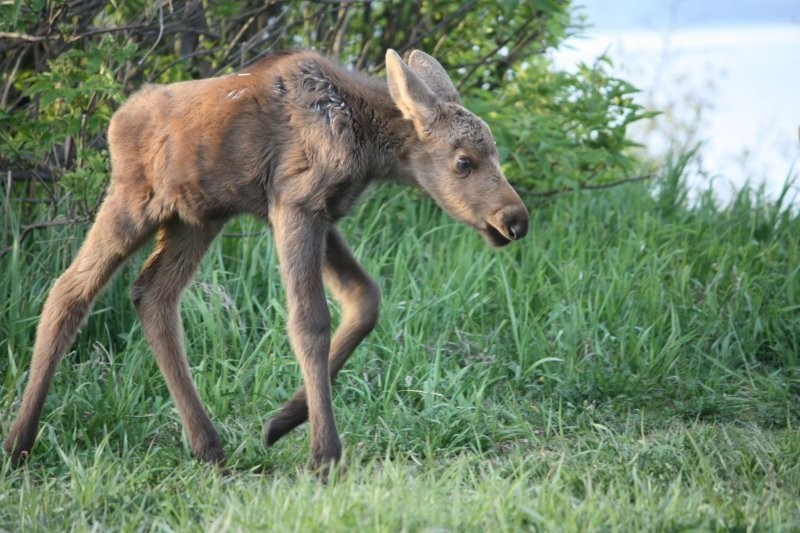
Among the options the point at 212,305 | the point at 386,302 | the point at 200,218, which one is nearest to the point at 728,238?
the point at 386,302

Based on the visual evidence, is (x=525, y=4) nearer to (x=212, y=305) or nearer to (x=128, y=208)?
(x=212, y=305)

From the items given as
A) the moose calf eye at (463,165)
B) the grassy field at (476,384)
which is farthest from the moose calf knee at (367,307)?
the moose calf eye at (463,165)

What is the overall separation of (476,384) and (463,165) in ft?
4.59

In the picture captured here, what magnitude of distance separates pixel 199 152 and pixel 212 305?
148cm

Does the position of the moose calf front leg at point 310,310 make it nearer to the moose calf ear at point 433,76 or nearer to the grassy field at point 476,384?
the grassy field at point 476,384

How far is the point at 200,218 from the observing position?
15.9 ft

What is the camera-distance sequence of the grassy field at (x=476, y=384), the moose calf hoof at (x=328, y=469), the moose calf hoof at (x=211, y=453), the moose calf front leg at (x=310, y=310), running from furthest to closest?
1. the moose calf hoof at (x=211, y=453)
2. the moose calf front leg at (x=310, y=310)
3. the moose calf hoof at (x=328, y=469)
4. the grassy field at (x=476, y=384)

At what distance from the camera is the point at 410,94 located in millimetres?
4664

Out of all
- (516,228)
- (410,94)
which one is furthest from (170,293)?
(516,228)

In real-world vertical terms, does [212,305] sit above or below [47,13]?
below

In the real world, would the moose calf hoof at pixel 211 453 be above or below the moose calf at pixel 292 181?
below

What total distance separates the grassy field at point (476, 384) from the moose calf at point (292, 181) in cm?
30

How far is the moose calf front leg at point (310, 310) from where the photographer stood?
180 inches

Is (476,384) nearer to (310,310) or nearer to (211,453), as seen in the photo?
(310,310)
